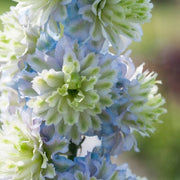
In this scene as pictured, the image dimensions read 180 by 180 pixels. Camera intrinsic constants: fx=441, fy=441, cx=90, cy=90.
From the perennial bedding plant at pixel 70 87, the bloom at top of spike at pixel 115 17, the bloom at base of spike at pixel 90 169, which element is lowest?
the bloom at base of spike at pixel 90 169

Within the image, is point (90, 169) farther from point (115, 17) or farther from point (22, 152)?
point (115, 17)

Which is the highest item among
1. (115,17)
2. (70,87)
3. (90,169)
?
(115,17)

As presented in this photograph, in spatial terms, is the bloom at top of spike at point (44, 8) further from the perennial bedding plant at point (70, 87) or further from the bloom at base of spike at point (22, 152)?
the bloom at base of spike at point (22, 152)

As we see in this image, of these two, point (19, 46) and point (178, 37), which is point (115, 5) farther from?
point (178, 37)

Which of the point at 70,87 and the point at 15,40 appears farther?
the point at 15,40

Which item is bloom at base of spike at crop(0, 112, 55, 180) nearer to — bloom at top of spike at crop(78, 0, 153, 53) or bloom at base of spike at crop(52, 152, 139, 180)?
bloom at base of spike at crop(52, 152, 139, 180)

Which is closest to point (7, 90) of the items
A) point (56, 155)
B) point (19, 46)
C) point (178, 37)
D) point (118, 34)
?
point (19, 46)

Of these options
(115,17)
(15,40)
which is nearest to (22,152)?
(15,40)

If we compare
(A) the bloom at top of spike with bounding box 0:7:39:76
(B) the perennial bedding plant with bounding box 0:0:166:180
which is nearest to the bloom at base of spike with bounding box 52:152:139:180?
(B) the perennial bedding plant with bounding box 0:0:166:180

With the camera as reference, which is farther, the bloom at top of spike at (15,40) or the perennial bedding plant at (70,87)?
the bloom at top of spike at (15,40)

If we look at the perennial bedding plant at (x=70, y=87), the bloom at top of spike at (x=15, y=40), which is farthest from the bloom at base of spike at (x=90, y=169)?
the bloom at top of spike at (x=15, y=40)
